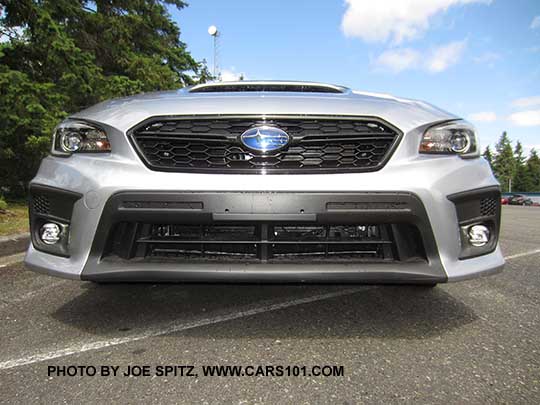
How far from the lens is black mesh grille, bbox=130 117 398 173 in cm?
177

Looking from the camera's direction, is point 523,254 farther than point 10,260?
Yes

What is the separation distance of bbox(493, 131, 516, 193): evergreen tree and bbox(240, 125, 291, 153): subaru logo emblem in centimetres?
9508

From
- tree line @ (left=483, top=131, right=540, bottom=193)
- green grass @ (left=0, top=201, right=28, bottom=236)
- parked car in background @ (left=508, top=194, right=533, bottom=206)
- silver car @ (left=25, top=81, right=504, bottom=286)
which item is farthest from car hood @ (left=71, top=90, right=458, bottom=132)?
tree line @ (left=483, top=131, right=540, bottom=193)

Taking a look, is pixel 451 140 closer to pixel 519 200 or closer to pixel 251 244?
pixel 251 244

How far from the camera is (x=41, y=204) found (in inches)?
72.4

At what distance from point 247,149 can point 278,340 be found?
0.89 metres

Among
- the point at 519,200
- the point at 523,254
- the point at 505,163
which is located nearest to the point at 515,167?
the point at 505,163

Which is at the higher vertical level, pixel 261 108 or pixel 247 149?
pixel 261 108

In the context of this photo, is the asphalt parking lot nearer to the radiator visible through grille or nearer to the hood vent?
the radiator visible through grille

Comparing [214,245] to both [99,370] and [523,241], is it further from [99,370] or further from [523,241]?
[523,241]

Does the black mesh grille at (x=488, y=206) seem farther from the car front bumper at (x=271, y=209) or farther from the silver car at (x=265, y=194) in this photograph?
the car front bumper at (x=271, y=209)

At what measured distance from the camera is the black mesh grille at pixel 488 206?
1812mm

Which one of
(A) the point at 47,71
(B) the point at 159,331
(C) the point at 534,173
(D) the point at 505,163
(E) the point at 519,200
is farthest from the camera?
(D) the point at 505,163

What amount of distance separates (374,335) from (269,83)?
1.75 m
